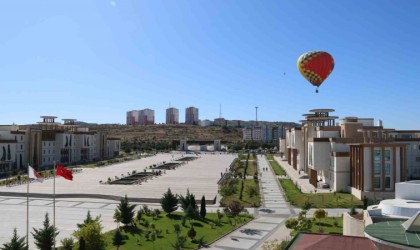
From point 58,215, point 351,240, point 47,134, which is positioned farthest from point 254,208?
point 47,134

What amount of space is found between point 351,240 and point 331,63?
3019cm

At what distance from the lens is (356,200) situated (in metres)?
35.9

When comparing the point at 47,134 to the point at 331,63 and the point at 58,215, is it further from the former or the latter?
the point at 331,63

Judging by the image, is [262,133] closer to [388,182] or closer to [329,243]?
[388,182]

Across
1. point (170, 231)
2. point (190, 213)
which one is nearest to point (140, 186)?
point (190, 213)

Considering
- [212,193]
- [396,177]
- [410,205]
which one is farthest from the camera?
[212,193]

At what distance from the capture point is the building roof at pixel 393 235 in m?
13.4

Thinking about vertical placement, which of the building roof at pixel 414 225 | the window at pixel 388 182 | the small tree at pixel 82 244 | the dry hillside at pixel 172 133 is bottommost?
the small tree at pixel 82 244

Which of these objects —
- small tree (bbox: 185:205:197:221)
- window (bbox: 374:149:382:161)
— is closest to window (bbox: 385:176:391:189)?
window (bbox: 374:149:382:161)

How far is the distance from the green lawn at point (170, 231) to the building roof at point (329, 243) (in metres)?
8.01

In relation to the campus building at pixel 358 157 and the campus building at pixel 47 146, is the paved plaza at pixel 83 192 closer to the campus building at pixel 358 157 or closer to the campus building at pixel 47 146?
the campus building at pixel 47 146

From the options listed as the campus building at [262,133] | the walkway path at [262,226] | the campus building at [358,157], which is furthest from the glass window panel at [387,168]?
the campus building at [262,133]

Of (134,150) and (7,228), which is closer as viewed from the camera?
(7,228)

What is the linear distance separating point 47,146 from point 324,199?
171ft
